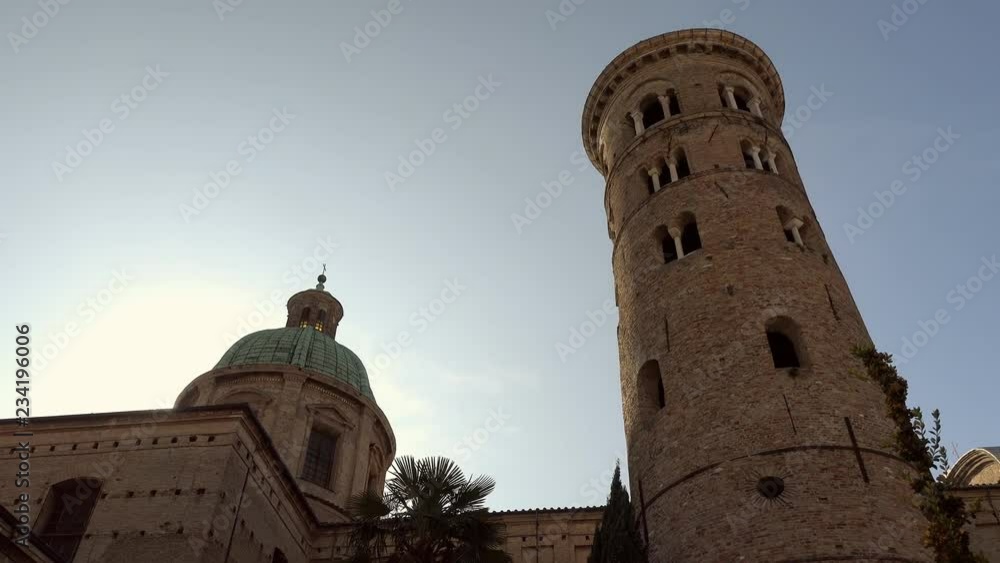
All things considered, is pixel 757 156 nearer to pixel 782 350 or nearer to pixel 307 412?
pixel 782 350

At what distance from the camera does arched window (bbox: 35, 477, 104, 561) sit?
50.0ft

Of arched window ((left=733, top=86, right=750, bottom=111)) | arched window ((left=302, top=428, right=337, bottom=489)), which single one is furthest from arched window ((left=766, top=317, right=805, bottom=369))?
arched window ((left=302, top=428, right=337, bottom=489))

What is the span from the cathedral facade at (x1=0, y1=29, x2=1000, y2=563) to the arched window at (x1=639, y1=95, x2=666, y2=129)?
0.52 meters

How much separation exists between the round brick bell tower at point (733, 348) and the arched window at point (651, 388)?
35 millimetres

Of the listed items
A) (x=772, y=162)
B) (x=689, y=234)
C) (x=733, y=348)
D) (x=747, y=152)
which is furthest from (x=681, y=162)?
(x=733, y=348)

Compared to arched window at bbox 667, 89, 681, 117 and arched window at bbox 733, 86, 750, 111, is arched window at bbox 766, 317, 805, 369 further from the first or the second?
arched window at bbox 733, 86, 750, 111

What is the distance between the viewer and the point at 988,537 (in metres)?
16.5

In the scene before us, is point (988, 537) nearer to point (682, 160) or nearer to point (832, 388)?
point (832, 388)

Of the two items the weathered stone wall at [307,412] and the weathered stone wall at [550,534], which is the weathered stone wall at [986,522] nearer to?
the weathered stone wall at [550,534]

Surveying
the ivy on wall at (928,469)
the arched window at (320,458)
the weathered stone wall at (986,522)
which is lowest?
the ivy on wall at (928,469)

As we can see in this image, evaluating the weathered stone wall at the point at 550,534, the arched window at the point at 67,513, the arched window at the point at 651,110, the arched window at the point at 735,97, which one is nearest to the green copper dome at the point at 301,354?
the weathered stone wall at the point at 550,534

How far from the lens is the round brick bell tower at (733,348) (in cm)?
1365

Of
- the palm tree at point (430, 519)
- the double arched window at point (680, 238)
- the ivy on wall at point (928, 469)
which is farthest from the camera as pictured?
the double arched window at point (680, 238)

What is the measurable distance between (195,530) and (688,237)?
42.7ft
